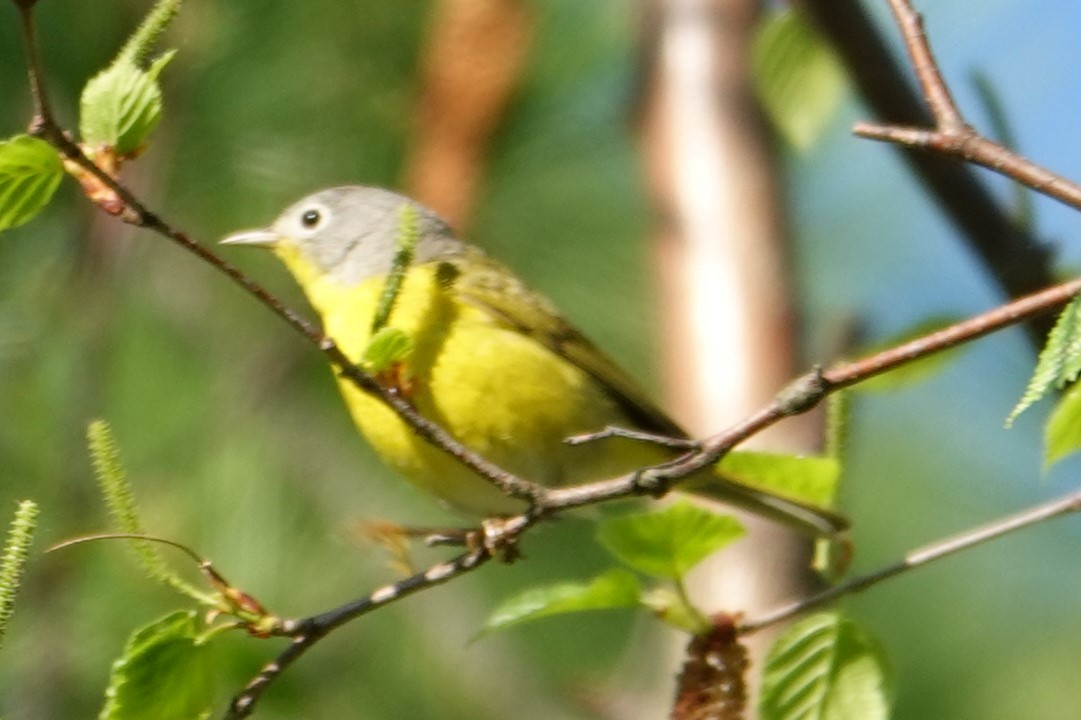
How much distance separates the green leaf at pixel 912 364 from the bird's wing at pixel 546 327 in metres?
0.83

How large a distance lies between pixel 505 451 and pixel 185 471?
5.60ft

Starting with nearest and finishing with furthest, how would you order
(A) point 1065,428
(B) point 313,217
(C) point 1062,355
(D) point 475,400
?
(C) point 1062,355 < (A) point 1065,428 < (D) point 475,400 < (B) point 313,217

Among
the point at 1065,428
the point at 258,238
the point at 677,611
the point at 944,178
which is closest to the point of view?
the point at 1065,428

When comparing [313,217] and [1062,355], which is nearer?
[1062,355]

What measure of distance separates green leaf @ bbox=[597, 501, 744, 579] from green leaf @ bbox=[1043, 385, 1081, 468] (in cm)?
41

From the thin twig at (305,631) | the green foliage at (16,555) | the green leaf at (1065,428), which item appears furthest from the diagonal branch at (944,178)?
the green foliage at (16,555)

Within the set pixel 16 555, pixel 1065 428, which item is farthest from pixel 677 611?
pixel 16 555

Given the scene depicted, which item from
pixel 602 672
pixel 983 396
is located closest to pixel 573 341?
pixel 602 672

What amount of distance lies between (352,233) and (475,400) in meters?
0.71

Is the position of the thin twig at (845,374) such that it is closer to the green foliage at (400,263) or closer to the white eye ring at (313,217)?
the green foliage at (400,263)

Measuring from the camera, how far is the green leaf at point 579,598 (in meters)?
1.80

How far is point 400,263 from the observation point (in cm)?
158

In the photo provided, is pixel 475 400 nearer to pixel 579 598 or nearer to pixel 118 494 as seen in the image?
pixel 579 598

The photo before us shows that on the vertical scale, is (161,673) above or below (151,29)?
below
